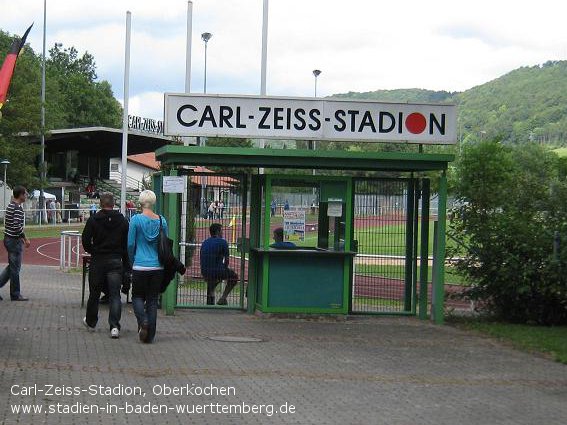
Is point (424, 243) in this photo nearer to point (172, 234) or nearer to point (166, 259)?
point (172, 234)

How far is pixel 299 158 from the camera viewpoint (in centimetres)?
1414

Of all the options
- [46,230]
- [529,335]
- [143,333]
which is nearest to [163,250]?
[143,333]

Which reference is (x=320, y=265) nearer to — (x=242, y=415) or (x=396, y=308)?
(x=396, y=308)

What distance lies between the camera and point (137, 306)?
36.9 feet

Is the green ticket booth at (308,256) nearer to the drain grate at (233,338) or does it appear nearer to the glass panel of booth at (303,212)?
the glass panel of booth at (303,212)

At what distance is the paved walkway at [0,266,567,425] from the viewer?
25.6 feet

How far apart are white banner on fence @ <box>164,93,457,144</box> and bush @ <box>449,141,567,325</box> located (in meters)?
1.67

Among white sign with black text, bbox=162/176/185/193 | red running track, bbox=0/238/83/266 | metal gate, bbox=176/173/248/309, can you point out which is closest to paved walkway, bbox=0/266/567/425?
metal gate, bbox=176/173/248/309

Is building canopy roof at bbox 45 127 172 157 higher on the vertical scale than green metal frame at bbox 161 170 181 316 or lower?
higher

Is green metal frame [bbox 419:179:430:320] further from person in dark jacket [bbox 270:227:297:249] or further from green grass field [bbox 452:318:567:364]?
person in dark jacket [bbox 270:227:297:249]

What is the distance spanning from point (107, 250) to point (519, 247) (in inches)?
257

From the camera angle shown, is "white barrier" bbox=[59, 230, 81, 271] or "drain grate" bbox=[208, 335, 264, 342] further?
"white barrier" bbox=[59, 230, 81, 271]

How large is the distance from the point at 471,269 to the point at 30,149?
45.7 meters

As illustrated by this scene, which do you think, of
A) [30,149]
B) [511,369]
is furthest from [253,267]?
[30,149]
